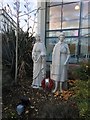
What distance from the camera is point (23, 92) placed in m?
5.75

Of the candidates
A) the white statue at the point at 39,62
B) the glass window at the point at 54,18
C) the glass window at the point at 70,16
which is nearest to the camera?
the white statue at the point at 39,62

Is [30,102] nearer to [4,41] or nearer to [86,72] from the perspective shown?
[86,72]

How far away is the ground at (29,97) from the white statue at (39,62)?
272 millimetres

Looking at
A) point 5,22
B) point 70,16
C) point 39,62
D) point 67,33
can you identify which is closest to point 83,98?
point 39,62

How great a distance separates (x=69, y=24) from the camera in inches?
328

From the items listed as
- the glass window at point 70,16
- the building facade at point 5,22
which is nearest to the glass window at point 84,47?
the glass window at point 70,16

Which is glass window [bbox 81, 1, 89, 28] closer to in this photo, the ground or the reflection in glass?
the reflection in glass

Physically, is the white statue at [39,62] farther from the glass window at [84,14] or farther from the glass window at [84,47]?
the glass window at [84,14]

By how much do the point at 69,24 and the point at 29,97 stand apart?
3661mm

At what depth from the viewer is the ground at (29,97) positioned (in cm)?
475

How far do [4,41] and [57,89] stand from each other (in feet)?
7.55


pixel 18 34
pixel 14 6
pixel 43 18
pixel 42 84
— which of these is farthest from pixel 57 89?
pixel 43 18

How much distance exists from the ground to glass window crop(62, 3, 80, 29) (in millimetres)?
2944

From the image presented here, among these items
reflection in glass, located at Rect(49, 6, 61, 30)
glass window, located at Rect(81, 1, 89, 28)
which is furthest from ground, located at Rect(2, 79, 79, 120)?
reflection in glass, located at Rect(49, 6, 61, 30)
